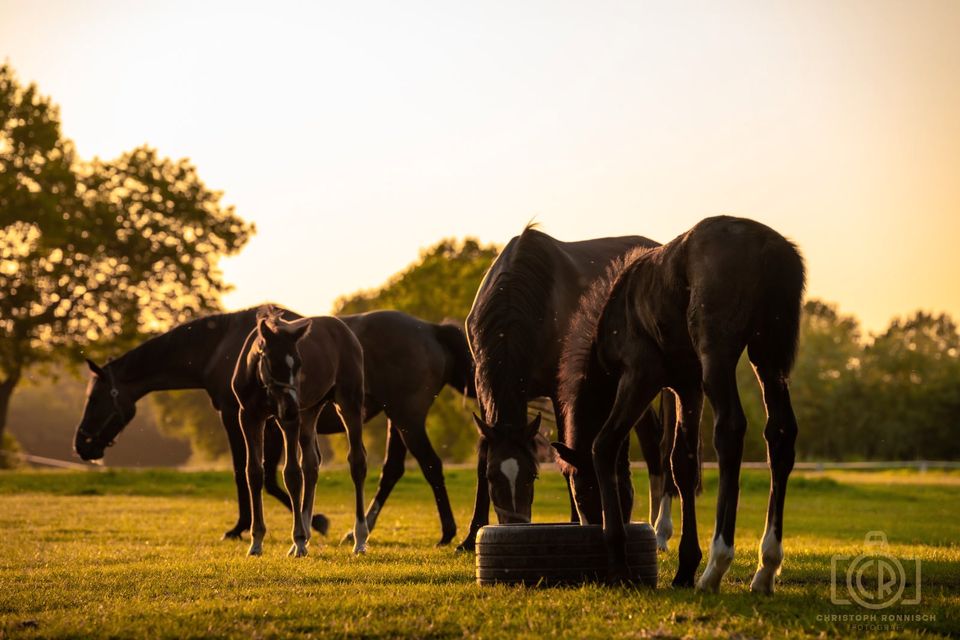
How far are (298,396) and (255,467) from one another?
5.34ft

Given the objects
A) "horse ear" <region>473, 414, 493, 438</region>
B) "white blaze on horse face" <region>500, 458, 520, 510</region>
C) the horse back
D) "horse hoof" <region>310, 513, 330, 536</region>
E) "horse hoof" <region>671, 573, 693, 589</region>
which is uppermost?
the horse back

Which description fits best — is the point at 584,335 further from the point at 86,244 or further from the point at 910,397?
the point at 910,397

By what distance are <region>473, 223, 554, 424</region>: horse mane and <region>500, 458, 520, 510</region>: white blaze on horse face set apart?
494 millimetres

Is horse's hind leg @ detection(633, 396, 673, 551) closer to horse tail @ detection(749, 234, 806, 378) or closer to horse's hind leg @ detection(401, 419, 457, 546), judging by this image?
horse's hind leg @ detection(401, 419, 457, 546)

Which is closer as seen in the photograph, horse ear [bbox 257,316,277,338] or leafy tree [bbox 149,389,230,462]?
horse ear [bbox 257,316,277,338]

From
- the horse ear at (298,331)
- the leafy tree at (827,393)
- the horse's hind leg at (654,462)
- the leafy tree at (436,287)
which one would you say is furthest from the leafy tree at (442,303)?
the horse ear at (298,331)

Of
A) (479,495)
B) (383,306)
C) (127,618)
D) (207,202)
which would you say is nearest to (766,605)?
(127,618)

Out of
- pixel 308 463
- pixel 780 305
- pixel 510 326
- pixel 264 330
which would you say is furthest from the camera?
pixel 308 463

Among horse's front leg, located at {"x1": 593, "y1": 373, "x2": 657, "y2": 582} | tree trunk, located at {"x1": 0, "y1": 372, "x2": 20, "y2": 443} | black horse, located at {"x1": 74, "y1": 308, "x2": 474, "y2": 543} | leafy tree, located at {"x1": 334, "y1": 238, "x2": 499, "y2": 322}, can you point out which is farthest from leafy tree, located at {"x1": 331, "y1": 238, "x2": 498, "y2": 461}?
horse's front leg, located at {"x1": 593, "y1": 373, "x2": 657, "y2": 582}

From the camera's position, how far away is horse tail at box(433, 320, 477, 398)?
51.1ft

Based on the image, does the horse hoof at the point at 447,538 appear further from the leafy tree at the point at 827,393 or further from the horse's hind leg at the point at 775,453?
the leafy tree at the point at 827,393

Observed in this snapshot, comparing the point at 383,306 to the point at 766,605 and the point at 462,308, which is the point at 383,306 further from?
the point at 766,605

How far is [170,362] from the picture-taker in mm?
16734

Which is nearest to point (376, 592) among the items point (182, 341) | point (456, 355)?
point (456, 355)
